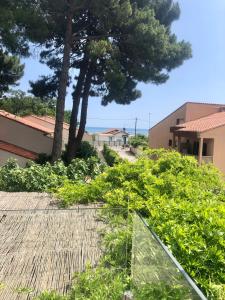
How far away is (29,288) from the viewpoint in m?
3.09

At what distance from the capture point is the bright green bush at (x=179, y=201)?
246 centimetres

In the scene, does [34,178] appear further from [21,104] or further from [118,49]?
[21,104]

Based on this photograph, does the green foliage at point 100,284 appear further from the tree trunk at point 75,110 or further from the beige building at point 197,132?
the tree trunk at point 75,110

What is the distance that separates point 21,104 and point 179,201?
12.9 m

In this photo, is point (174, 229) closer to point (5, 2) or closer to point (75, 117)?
point (5, 2)

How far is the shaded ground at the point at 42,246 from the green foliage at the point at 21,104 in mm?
11413

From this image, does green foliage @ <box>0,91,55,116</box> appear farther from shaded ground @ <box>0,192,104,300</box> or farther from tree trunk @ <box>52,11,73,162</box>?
shaded ground @ <box>0,192,104,300</box>

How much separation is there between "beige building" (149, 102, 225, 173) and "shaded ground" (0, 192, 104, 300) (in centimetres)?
1210

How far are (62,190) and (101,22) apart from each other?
408 inches

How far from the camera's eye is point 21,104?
15.6 metres

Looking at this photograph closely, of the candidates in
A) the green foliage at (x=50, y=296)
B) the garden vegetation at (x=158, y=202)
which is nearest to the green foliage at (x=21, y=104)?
the garden vegetation at (x=158, y=202)

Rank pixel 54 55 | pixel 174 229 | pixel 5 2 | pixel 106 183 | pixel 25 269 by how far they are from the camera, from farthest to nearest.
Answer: pixel 54 55 < pixel 5 2 < pixel 106 183 < pixel 25 269 < pixel 174 229

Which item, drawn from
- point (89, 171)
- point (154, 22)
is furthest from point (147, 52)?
point (89, 171)

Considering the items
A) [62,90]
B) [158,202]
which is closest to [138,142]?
[62,90]
